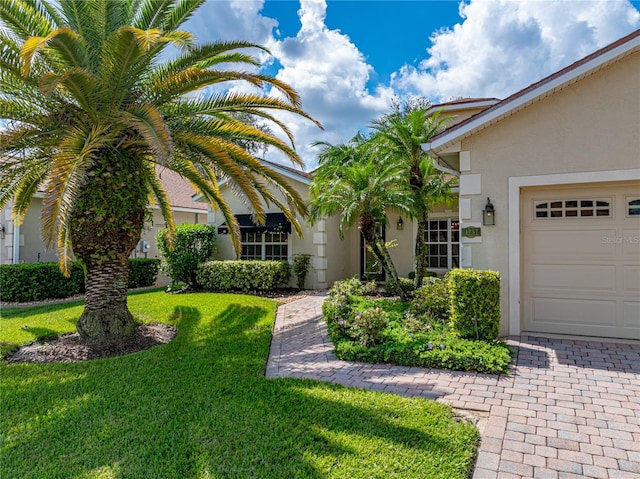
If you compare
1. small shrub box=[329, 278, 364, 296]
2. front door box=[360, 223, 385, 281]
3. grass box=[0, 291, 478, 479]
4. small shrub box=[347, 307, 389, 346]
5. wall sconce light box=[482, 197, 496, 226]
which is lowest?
grass box=[0, 291, 478, 479]

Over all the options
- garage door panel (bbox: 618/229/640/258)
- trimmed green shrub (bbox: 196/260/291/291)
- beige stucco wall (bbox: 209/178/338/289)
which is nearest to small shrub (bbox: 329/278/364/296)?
beige stucco wall (bbox: 209/178/338/289)

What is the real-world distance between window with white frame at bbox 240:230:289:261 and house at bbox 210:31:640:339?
30.5 feet

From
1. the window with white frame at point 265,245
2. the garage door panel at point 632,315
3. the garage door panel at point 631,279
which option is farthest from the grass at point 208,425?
the window with white frame at point 265,245

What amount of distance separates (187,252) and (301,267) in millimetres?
4833

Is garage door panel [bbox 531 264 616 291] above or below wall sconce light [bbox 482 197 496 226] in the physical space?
below

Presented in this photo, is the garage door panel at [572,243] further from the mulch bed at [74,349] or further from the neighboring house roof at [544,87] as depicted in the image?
the mulch bed at [74,349]

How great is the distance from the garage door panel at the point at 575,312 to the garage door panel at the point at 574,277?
29 cm

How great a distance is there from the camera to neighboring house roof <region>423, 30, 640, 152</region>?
7.44 m

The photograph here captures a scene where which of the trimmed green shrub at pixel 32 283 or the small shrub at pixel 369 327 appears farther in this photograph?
the trimmed green shrub at pixel 32 283

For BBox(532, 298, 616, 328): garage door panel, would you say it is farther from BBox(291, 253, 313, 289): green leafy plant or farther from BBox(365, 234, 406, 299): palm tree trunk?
BBox(291, 253, 313, 289): green leafy plant

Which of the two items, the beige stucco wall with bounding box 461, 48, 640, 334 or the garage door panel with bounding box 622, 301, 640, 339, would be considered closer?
the beige stucco wall with bounding box 461, 48, 640, 334

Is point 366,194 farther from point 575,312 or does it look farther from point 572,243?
point 575,312

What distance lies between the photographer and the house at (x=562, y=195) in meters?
7.70

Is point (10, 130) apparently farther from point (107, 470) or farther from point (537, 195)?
point (537, 195)
